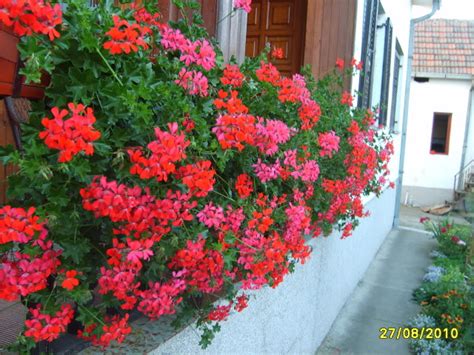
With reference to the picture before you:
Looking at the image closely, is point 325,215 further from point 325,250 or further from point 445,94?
point 445,94

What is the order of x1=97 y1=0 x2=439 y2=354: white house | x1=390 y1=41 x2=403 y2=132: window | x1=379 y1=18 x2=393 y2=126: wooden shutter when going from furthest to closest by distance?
x1=390 y1=41 x2=403 y2=132: window
x1=379 y1=18 x2=393 y2=126: wooden shutter
x1=97 y1=0 x2=439 y2=354: white house

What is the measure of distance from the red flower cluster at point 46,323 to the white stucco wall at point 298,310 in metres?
0.53

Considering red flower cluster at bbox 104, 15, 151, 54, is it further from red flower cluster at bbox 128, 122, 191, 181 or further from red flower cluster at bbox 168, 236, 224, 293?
red flower cluster at bbox 168, 236, 224, 293

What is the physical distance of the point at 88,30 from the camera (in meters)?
1.19

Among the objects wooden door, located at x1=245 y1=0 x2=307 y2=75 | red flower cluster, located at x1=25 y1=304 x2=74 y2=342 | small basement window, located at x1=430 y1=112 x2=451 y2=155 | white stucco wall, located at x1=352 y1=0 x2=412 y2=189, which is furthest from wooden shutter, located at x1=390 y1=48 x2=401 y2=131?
red flower cluster, located at x1=25 y1=304 x2=74 y2=342

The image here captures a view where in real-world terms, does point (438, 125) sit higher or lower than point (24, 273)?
higher

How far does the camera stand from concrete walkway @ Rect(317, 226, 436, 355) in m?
4.18

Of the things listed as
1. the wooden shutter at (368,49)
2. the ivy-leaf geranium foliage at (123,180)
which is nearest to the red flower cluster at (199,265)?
the ivy-leaf geranium foliage at (123,180)

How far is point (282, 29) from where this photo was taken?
5.48 metres

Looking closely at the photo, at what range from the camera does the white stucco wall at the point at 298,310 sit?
2219 millimetres

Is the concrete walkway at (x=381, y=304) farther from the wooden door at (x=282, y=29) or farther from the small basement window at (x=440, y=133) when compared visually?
the small basement window at (x=440, y=133)

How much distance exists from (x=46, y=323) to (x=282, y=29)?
483 centimetres

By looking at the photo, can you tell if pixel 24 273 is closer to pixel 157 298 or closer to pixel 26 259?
pixel 26 259

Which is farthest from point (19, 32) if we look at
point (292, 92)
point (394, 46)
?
point (394, 46)
